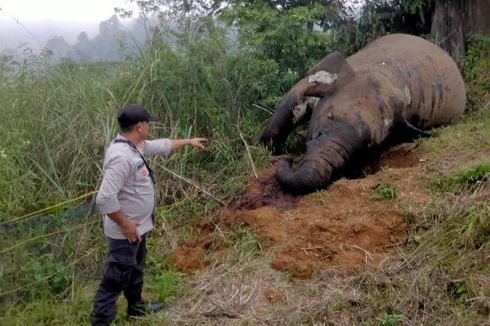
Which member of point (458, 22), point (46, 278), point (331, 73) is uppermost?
point (458, 22)

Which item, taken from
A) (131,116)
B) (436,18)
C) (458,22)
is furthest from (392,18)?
Result: (131,116)

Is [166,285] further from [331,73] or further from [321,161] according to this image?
[331,73]

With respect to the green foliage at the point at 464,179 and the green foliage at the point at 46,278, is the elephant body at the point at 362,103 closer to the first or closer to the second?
the green foliage at the point at 464,179

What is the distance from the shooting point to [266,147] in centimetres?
686

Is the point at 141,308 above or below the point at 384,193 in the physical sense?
below


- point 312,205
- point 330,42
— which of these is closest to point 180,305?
point 312,205

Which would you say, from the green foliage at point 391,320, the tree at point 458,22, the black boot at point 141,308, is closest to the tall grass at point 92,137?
Answer: the black boot at point 141,308

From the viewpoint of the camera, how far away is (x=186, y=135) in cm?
660

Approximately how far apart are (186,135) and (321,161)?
1368 millimetres

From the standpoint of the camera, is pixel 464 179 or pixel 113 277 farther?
pixel 464 179

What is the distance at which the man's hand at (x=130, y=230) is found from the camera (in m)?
4.10

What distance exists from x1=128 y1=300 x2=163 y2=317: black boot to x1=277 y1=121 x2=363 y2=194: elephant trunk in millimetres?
1752

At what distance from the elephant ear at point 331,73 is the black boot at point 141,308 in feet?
10.0

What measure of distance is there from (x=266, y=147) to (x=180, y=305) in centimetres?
262
